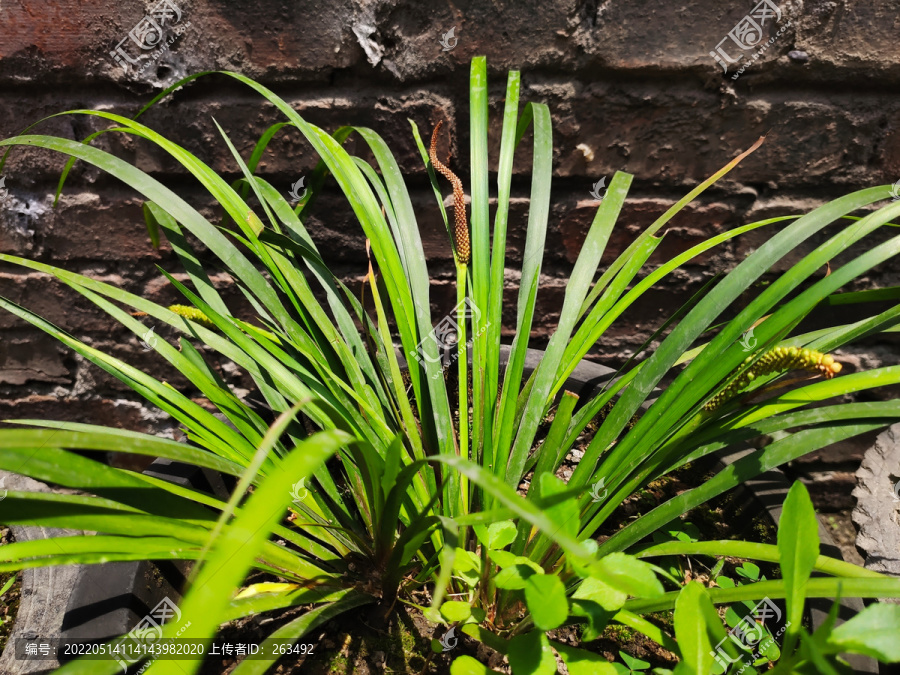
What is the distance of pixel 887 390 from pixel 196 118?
1.45 meters

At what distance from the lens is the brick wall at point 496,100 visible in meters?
Answer: 0.82

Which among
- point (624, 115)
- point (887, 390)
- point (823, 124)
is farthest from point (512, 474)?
point (887, 390)

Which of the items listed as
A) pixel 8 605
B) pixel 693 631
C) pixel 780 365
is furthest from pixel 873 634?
pixel 8 605

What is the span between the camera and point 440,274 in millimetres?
1014

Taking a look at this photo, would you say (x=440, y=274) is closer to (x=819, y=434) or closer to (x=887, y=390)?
(x=819, y=434)

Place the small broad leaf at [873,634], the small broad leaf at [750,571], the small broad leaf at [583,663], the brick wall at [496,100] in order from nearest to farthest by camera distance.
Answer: the small broad leaf at [873,634]
the small broad leaf at [583,663]
the small broad leaf at [750,571]
the brick wall at [496,100]

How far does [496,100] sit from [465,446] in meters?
0.60

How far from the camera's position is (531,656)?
16.9 inches

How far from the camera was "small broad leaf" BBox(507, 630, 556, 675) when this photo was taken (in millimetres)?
424

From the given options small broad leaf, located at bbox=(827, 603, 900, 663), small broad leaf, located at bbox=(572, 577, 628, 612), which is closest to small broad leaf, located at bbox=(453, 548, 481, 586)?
small broad leaf, located at bbox=(572, 577, 628, 612)

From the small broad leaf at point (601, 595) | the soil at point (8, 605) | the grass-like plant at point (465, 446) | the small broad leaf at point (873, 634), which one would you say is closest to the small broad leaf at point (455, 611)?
the grass-like plant at point (465, 446)

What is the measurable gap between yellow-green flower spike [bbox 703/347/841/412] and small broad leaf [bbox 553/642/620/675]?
0.92 ft

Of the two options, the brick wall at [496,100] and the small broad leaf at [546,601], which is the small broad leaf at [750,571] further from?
the brick wall at [496,100]

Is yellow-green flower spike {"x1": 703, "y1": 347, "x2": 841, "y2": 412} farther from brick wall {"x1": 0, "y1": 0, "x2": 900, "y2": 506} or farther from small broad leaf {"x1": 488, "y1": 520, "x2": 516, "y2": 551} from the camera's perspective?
brick wall {"x1": 0, "y1": 0, "x2": 900, "y2": 506}
